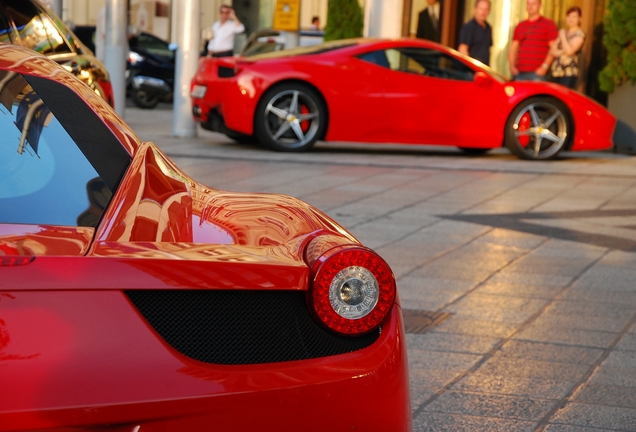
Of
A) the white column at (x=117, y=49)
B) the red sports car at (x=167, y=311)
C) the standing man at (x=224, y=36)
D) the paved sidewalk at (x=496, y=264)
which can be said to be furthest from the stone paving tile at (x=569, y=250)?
the standing man at (x=224, y=36)

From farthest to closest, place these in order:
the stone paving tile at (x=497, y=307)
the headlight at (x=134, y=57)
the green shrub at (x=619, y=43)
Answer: the headlight at (x=134, y=57) < the green shrub at (x=619, y=43) < the stone paving tile at (x=497, y=307)

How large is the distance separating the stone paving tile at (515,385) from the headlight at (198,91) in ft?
28.4

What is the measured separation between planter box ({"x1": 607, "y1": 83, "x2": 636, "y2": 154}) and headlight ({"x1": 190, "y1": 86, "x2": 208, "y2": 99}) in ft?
17.7

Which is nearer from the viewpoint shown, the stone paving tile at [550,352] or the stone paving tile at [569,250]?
the stone paving tile at [550,352]

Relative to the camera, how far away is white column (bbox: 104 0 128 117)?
49.5ft

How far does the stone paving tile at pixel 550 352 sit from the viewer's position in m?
4.26

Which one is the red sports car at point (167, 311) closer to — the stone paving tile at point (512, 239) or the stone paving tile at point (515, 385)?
the stone paving tile at point (515, 385)

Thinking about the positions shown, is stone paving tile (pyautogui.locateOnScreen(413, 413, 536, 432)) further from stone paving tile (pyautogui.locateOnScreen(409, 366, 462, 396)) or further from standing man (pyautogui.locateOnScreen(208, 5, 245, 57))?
standing man (pyautogui.locateOnScreen(208, 5, 245, 57))

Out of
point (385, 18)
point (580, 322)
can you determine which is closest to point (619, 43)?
point (385, 18)

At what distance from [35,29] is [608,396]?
4.67 meters

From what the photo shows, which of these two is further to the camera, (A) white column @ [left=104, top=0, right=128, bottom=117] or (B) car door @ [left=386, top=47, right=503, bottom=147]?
(A) white column @ [left=104, top=0, right=128, bottom=117]

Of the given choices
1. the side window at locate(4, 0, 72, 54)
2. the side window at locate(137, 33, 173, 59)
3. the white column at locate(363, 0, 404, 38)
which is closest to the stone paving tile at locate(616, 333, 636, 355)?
the side window at locate(4, 0, 72, 54)

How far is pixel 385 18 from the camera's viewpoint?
1440 centimetres

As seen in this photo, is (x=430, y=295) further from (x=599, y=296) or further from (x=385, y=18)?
(x=385, y=18)
